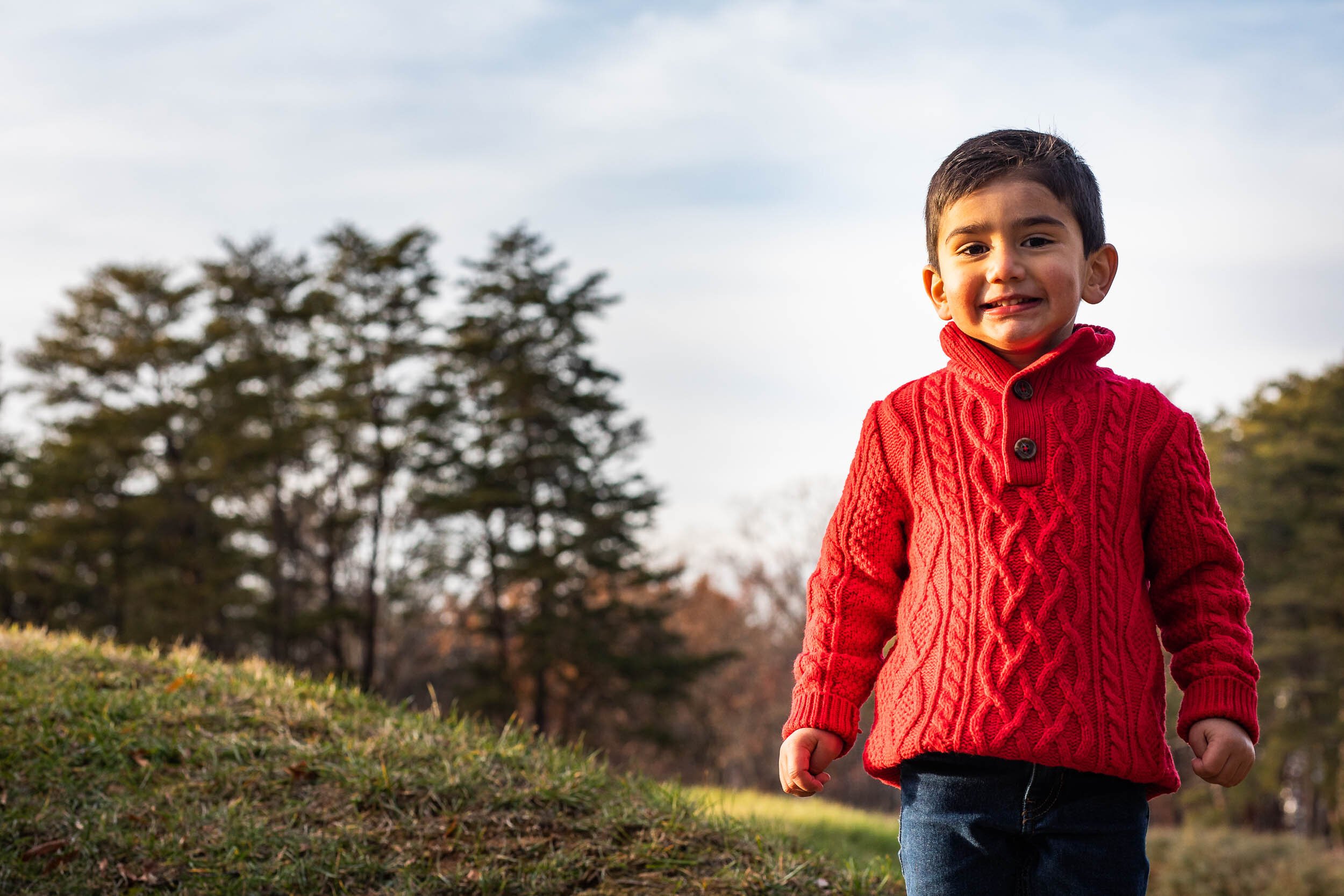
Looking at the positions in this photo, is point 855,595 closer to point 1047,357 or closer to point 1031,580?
point 1031,580

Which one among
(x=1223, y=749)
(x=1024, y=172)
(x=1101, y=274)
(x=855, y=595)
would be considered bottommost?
(x=1223, y=749)

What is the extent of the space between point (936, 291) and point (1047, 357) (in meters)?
0.30

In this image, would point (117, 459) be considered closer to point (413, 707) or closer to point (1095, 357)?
point (413, 707)

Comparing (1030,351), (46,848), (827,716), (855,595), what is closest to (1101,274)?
(1030,351)

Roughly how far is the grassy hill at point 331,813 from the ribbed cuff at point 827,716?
1273mm

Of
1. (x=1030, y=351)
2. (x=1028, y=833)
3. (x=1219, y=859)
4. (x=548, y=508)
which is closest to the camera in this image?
(x=1028, y=833)

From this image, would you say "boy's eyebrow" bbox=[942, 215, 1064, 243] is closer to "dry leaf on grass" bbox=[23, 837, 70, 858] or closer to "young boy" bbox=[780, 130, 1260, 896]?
"young boy" bbox=[780, 130, 1260, 896]

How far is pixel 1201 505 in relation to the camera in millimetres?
2076

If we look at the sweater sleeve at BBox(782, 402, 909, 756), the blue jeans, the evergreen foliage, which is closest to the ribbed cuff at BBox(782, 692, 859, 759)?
the sweater sleeve at BBox(782, 402, 909, 756)

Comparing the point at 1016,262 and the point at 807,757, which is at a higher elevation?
the point at 1016,262

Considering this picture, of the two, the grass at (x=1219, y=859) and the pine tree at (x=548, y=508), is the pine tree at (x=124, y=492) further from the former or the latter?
the grass at (x=1219, y=859)

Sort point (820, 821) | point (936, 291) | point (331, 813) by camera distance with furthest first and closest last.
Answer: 1. point (820, 821)
2. point (331, 813)
3. point (936, 291)

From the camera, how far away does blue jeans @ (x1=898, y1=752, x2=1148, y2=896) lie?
74.7 inches

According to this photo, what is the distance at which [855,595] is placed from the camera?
7.25ft
